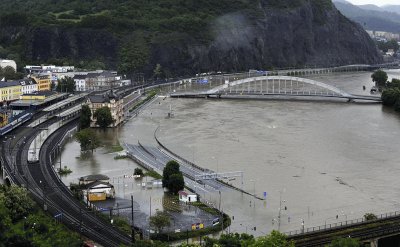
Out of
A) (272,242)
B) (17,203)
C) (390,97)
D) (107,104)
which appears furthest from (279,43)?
(272,242)

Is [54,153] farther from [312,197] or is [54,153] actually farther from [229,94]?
[229,94]

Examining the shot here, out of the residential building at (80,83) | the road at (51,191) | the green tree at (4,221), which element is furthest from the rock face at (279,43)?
the green tree at (4,221)

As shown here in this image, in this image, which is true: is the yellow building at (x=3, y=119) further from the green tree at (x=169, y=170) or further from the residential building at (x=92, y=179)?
the green tree at (x=169, y=170)

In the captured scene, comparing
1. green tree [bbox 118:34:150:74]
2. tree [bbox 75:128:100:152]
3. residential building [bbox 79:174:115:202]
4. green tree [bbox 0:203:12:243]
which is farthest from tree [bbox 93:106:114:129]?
green tree [bbox 118:34:150:74]

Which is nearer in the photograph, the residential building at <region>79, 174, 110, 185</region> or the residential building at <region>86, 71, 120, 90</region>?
the residential building at <region>79, 174, 110, 185</region>

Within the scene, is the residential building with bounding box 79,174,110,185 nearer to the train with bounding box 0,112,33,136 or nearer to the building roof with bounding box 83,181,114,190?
the building roof with bounding box 83,181,114,190

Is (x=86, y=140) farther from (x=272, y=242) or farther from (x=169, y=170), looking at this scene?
(x=272, y=242)

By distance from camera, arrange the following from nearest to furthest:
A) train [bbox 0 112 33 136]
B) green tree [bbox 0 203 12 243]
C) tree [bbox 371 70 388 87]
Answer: green tree [bbox 0 203 12 243] < train [bbox 0 112 33 136] < tree [bbox 371 70 388 87]
